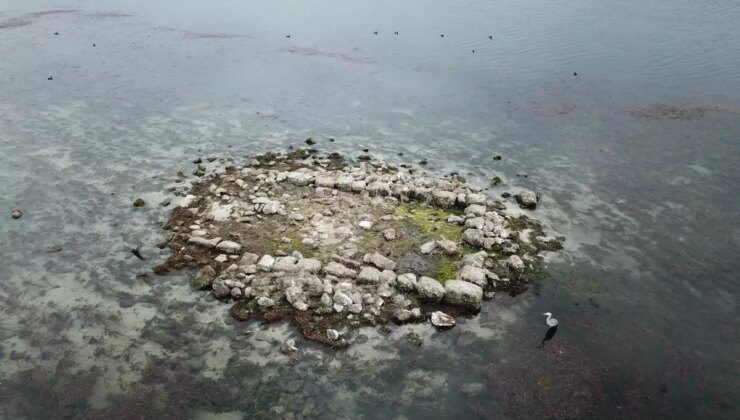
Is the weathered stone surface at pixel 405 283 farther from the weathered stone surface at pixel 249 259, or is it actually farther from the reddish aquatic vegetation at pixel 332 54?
the reddish aquatic vegetation at pixel 332 54

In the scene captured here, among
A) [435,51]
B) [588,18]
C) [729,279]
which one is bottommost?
[729,279]

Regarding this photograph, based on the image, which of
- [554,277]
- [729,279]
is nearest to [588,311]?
[554,277]

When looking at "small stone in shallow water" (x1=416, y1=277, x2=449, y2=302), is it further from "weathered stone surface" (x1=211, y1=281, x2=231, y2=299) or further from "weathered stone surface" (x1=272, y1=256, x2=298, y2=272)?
"weathered stone surface" (x1=211, y1=281, x2=231, y2=299)

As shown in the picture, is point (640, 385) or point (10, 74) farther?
point (10, 74)

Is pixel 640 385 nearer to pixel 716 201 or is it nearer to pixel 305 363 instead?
pixel 305 363

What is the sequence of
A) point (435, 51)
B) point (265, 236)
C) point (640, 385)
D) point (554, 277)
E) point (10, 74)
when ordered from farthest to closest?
point (435, 51) → point (10, 74) → point (265, 236) → point (554, 277) → point (640, 385)

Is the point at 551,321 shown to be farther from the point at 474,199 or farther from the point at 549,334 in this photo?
the point at 474,199

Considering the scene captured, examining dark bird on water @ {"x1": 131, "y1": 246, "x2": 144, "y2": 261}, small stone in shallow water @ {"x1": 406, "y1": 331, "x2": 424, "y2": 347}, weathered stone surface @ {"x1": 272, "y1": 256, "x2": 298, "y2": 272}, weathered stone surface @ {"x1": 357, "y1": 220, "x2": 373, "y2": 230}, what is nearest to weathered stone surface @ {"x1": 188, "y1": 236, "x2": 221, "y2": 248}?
dark bird on water @ {"x1": 131, "y1": 246, "x2": 144, "y2": 261}

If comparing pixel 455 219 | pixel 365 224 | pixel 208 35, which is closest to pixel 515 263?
pixel 455 219
